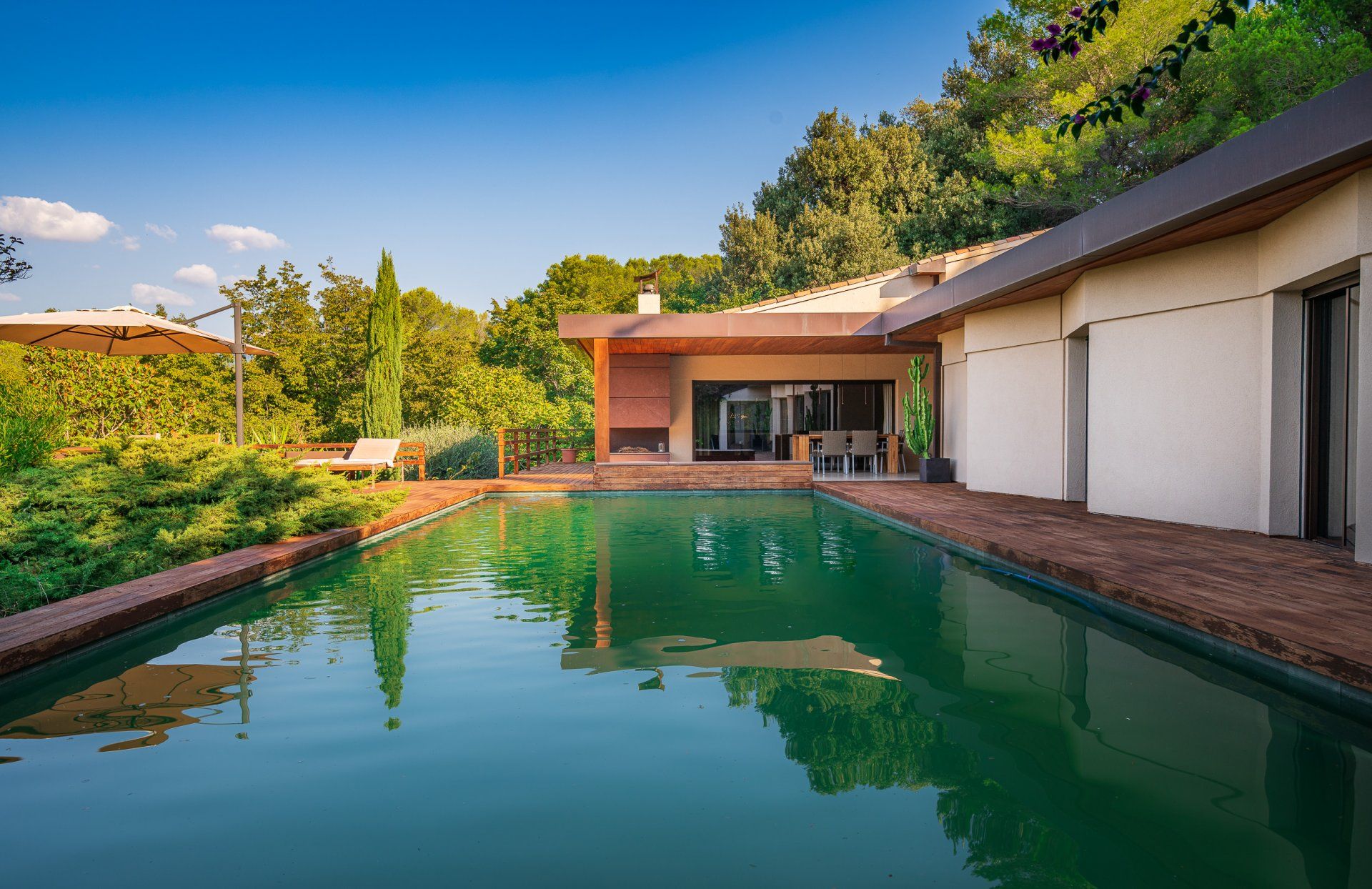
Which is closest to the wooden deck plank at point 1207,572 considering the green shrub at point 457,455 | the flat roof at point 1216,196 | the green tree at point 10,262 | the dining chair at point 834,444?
the flat roof at point 1216,196

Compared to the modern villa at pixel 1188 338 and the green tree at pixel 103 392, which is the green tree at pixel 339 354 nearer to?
the green tree at pixel 103 392

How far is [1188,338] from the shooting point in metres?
7.52

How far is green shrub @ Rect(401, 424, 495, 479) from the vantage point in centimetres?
1586

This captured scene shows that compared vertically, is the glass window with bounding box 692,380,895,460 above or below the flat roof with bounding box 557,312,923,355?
below

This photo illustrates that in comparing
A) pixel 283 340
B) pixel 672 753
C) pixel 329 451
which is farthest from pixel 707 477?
pixel 283 340

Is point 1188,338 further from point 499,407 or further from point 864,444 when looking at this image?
point 499,407

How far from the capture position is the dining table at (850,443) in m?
15.0

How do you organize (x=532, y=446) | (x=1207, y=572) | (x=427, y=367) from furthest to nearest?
(x=427, y=367) → (x=532, y=446) → (x=1207, y=572)

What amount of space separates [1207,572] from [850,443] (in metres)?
10.0

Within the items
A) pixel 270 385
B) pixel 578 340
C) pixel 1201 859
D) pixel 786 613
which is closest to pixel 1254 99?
pixel 578 340

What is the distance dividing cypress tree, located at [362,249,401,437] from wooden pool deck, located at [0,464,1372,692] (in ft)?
29.6

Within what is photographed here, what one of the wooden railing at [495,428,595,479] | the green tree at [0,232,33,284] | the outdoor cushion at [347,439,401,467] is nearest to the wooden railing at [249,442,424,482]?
the outdoor cushion at [347,439,401,467]

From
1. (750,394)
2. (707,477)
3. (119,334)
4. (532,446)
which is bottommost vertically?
(707,477)

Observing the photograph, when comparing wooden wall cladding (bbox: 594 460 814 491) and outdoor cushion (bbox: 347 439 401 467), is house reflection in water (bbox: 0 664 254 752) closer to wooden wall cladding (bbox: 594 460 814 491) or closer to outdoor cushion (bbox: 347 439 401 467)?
outdoor cushion (bbox: 347 439 401 467)
